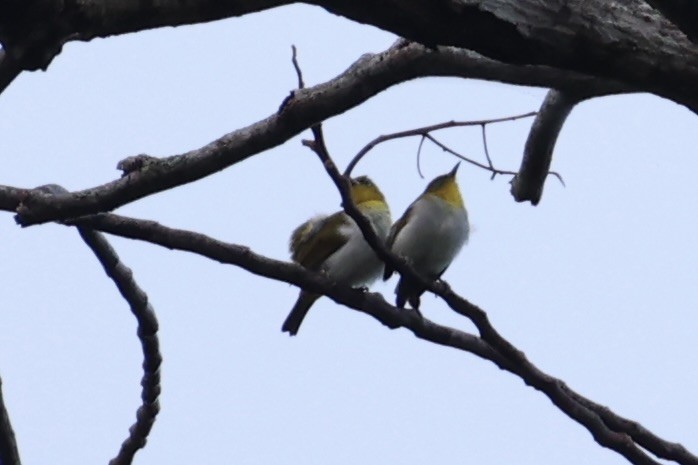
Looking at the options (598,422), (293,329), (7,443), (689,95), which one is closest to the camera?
(689,95)

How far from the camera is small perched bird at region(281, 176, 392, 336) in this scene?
18.8 feet

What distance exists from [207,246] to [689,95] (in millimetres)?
1489

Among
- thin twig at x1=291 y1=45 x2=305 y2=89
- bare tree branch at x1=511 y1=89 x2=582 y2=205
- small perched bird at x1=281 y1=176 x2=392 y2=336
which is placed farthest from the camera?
small perched bird at x1=281 y1=176 x2=392 y2=336

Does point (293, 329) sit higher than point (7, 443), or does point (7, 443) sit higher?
point (293, 329)

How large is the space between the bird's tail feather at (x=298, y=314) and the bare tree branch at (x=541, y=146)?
5.35ft

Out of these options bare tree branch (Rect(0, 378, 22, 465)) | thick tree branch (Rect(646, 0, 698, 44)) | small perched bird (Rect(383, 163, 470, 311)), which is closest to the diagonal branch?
bare tree branch (Rect(0, 378, 22, 465))

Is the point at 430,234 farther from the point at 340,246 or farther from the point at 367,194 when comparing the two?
the point at 367,194

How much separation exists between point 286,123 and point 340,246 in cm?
270

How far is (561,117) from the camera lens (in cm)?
423

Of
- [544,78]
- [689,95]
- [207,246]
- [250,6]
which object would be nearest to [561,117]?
[544,78]

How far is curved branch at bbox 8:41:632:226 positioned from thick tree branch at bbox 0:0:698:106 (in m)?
0.83

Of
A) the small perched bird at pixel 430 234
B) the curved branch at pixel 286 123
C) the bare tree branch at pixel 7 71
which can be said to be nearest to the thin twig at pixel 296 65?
the curved branch at pixel 286 123

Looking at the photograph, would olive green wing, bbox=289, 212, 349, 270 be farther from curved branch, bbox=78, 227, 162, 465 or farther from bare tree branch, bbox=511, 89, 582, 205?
curved branch, bbox=78, 227, 162, 465

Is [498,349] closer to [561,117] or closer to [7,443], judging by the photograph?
[561,117]
